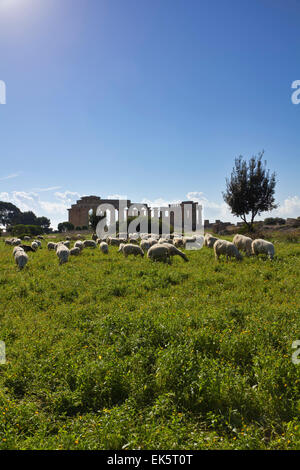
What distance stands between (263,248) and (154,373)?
1405 cm

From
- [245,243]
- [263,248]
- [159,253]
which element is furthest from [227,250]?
[159,253]

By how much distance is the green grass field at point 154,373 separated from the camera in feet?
12.7

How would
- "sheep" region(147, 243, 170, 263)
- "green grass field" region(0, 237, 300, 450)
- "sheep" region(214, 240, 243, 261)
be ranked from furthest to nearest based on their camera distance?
"sheep" region(147, 243, 170, 263), "sheep" region(214, 240, 243, 261), "green grass field" region(0, 237, 300, 450)

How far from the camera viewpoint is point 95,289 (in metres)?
11.3

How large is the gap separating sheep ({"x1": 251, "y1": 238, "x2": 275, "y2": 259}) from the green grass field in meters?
7.06

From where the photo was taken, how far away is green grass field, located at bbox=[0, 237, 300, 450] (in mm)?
3865

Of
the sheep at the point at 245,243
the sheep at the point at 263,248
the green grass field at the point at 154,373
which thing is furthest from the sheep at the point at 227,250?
the green grass field at the point at 154,373

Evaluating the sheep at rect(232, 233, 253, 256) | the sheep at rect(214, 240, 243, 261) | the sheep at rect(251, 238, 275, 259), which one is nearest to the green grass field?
the sheep at rect(214, 240, 243, 261)

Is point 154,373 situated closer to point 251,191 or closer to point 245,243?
point 245,243

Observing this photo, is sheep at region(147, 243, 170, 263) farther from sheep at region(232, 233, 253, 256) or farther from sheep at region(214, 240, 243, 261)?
sheep at region(232, 233, 253, 256)

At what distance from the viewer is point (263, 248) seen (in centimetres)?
1716

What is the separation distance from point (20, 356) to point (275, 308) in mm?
6967

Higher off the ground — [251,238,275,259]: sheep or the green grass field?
[251,238,275,259]: sheep

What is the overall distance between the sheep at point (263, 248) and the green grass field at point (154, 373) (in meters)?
7.06
